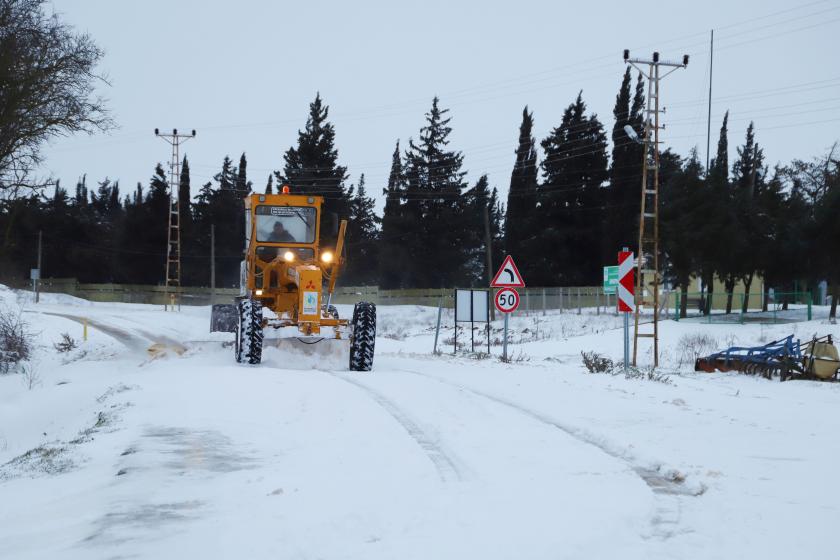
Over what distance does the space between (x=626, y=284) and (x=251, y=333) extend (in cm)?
789

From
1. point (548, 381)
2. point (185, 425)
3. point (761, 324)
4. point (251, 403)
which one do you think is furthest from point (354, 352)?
point (761, 324)

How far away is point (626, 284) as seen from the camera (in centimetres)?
1803

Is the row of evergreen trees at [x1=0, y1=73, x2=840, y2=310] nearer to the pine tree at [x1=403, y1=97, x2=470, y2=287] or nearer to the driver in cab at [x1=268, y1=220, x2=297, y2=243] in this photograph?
the pine tree at [x1=403, y1=97, x2=470, y2=287]

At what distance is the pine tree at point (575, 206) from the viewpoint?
60.7m

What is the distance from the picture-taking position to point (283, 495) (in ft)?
18.6

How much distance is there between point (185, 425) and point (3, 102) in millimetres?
12796

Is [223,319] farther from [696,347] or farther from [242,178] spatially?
[242,178]

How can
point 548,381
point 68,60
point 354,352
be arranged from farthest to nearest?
point 68,60
point 354,352
point 548,381

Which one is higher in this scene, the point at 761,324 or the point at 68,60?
the point at 68,60

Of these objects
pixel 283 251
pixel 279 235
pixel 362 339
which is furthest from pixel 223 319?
pixel 362 339

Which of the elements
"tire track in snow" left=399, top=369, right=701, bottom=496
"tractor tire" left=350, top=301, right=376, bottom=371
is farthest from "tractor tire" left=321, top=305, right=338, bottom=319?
"tire track in snow" left=399, top=369, right=701, bottom=496

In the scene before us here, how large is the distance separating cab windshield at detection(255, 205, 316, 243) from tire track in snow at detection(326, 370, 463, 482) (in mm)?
5831

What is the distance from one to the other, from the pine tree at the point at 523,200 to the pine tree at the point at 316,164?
42.7ft

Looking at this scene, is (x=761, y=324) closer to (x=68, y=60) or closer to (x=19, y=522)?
(x=68, y=60)
